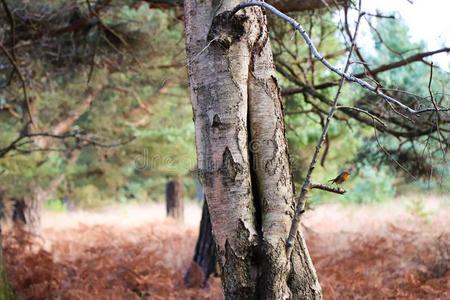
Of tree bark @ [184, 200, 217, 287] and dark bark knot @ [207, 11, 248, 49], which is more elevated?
dark bark knot @ [207, 11, 248, 49]

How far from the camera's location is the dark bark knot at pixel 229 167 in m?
2.55

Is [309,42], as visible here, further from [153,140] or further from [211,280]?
[153,140]

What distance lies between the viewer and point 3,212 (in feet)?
56.4

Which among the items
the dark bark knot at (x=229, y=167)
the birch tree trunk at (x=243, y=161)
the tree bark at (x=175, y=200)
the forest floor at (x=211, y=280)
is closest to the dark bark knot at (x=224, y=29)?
the birch tree trunk at (x=243, y=161)

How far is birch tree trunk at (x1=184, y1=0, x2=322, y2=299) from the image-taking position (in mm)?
Result: 2562

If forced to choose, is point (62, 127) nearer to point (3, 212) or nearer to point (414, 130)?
point (3, 212)

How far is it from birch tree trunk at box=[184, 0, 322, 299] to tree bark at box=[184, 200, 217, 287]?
368 cm

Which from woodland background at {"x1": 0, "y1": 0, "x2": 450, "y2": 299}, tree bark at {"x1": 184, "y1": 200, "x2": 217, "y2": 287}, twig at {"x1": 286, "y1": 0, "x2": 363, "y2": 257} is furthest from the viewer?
tree bark at {"x1": 184, "y1": 200, "x2": 217, "y2": 287}

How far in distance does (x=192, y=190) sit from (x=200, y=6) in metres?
27.4

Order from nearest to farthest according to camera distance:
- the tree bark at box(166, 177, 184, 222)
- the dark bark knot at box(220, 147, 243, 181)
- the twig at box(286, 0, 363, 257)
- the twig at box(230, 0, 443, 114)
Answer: the twig at box(230, 0, 443, 114) → the twig at box(286, 0, 363, 257) → the dark bark knot at box(220, 147, 243, 181) → the tree bark at box(166, 177, 184, 222)

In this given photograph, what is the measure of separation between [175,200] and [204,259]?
1261cm

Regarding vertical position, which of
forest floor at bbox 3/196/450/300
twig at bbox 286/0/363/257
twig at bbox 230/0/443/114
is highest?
twig at bbox 230/0/443/114

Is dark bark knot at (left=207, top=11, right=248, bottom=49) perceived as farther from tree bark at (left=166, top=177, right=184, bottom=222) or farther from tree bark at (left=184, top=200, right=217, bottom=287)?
tree bark at (left=166, top=177, right=184, bottom=222)

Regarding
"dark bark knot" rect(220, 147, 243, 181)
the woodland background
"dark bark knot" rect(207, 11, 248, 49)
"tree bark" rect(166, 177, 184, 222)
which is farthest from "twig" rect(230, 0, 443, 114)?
"tree bark" rect(166, 177, 184, 222)
